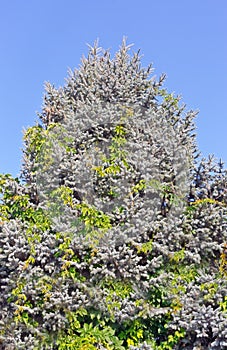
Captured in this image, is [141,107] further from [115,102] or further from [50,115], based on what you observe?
[50,115]

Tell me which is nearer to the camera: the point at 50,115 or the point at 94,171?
the point at 94,171

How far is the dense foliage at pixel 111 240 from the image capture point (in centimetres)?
412

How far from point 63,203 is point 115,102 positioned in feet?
4.95

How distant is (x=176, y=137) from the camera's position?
496 centimetres

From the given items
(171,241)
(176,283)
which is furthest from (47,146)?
(176,283)

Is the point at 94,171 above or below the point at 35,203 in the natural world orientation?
above

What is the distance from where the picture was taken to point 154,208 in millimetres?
4438

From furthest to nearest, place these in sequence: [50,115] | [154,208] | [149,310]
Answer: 1. [50,115]
2. [154,208]
3. [149,310]

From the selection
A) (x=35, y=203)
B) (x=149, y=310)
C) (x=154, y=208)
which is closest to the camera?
(x=149, y=310)

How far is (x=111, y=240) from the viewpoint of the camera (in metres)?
4.17

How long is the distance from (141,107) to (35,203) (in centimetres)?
182

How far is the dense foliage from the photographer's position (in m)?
4.12

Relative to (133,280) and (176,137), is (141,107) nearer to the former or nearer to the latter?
(176,137)

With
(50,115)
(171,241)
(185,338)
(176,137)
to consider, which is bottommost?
(185,338)
